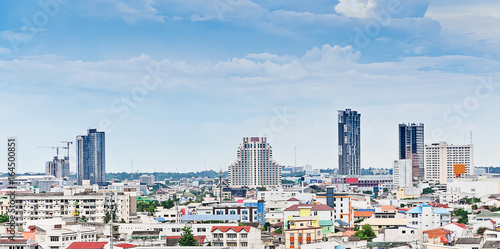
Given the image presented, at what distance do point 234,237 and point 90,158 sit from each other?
8822 cm

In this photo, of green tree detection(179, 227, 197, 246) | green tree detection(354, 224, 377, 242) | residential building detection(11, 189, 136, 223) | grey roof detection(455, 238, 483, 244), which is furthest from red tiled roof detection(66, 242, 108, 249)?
residential building detection(11, 189, 136, 223)

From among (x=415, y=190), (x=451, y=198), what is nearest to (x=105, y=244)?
(x=451, y=198)

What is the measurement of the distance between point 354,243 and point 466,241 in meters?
2.89

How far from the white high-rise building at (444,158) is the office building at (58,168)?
4866cm

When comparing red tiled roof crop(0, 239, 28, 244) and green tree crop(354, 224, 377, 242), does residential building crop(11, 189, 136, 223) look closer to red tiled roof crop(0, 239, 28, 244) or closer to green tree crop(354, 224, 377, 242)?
green tree crop(354, 224, 377, 242)

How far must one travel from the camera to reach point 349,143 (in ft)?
384

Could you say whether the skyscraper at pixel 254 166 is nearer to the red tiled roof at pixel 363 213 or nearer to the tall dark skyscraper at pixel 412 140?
the tall dark skyscraper at pixel 412 140

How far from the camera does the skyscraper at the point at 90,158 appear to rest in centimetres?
10962

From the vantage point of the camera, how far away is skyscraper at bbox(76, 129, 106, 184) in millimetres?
109625

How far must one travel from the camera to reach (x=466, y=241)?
2308cm

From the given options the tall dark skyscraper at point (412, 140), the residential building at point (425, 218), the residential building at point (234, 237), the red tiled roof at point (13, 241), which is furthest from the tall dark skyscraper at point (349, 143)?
the red tiled roof at point (13, 241)

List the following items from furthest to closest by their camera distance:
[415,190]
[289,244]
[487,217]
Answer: [415,190]
[487,217]
[289,244]

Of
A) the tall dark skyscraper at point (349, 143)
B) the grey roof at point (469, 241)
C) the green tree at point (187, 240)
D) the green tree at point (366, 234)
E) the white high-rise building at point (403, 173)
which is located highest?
the tall dark skyscraper at point (349, 143)

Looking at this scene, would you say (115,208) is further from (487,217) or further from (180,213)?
(487,217)
